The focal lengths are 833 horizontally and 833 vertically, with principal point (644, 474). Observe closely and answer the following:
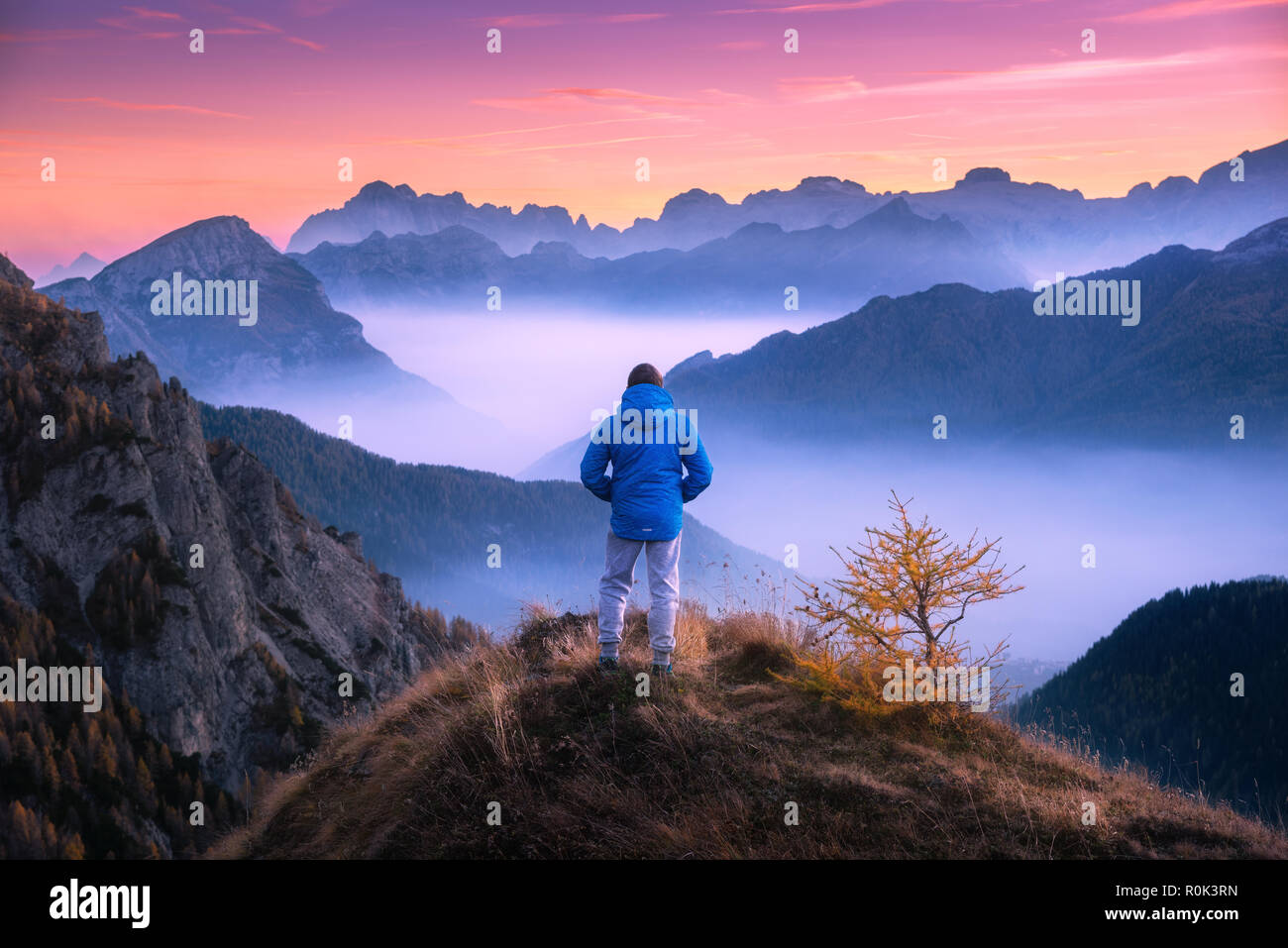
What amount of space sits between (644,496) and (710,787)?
3.03 metres

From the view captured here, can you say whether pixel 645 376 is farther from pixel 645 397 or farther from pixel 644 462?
pixel 644 462

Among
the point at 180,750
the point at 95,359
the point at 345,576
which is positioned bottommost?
the point at 180,750

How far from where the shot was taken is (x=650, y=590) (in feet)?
28.9

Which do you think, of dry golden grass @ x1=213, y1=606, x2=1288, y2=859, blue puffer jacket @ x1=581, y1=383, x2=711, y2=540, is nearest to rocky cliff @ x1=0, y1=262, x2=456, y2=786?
dry golden grass @ x1=213, y1=606, x2=1288, y2=859

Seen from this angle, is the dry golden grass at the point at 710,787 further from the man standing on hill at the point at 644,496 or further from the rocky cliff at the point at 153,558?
the rocky cliff at the point at 153,558

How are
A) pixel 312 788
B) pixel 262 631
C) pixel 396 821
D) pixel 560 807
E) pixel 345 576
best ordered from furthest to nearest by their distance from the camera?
pixel 345 576 → pixel 262 631 → pixel 312 788 → pixel 396 821 → pixel 560 807

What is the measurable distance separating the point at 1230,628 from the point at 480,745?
12962 centimetres

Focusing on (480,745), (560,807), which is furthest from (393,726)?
(560,807)

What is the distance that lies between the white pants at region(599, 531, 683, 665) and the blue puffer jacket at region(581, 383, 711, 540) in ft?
0.57

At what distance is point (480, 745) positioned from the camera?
7926mm

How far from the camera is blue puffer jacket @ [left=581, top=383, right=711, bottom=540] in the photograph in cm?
881

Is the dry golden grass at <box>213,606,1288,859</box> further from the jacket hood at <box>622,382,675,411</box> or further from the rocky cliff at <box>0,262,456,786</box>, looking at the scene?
the rocky cliff at <box>0,262,456,786</box>

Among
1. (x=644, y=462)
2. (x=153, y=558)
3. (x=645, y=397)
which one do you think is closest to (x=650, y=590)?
(x=644, y=462)
